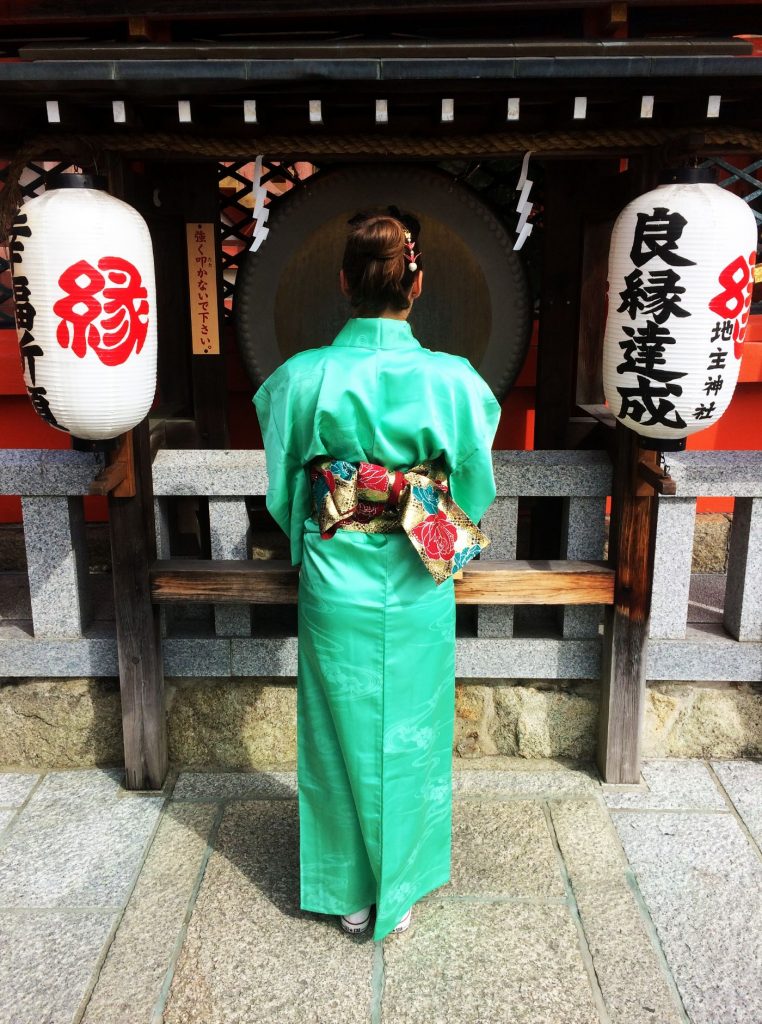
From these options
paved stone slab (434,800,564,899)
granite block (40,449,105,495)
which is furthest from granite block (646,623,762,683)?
granite block (40,449,105,495)

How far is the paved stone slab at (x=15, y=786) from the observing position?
4020 millimetres

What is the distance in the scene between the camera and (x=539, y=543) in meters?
4.65

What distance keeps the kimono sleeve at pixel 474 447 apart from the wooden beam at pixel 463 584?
83 centimetres

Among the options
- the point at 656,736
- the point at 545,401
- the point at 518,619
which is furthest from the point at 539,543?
the point at 656,736

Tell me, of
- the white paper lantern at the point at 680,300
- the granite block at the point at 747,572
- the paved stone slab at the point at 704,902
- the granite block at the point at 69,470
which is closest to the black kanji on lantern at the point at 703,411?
the white paper lantern at the point at 680,300

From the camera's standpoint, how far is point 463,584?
388 cm

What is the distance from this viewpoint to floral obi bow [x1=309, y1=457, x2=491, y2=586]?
283cm

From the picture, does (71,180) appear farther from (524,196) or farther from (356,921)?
(356,921)

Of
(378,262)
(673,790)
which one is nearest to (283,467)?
(378,262)

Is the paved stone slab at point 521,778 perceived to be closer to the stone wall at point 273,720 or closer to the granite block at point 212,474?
the stone wall at point 273,720

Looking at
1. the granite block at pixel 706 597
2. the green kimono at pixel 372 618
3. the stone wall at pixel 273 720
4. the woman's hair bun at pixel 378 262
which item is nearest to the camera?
→ the woman's hair bun at pixel 378 262

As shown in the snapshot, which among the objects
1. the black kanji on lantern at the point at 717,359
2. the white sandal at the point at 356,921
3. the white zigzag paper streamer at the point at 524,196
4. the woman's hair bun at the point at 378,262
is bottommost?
the white sandal at the point at 356,921

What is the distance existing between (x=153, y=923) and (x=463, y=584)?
1856 millimetres

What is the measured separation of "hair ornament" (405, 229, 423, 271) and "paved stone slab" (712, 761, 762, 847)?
112 inches
